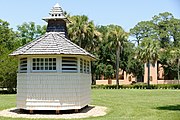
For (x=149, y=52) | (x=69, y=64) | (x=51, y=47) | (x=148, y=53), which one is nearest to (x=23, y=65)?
(x=51, y=47)

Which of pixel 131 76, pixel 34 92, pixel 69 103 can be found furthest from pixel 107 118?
pixel 131 76

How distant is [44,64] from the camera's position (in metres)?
16.1

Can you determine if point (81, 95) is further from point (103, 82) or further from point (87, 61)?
point (103, 82)

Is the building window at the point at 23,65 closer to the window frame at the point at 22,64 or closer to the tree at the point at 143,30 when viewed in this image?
the window frame at the point at 22,64

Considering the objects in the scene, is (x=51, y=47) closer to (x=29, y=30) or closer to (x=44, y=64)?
(x=44, y=64)

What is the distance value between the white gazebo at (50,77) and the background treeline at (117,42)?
23.7 meters

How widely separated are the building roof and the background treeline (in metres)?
23.3

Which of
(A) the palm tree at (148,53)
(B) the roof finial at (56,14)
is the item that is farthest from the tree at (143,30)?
(B) the roof finial at (56,14)

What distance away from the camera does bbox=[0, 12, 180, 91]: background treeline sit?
4878cm

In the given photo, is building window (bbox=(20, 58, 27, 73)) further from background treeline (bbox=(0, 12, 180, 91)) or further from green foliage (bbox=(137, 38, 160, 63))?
green foliage (bbox=(137, 38, 160, 63))

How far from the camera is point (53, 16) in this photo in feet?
58.9

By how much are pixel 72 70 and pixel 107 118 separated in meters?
3.00

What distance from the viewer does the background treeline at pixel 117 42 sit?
160ft

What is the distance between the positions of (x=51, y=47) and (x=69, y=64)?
1.12 metres
